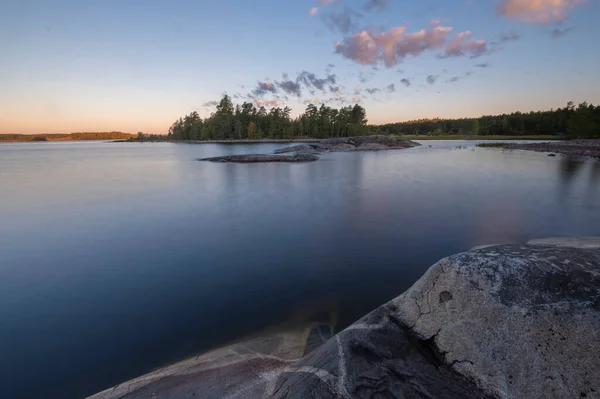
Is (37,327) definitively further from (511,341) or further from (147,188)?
(147,188)

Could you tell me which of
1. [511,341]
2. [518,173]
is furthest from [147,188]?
[518,173]

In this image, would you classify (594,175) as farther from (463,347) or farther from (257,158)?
(257,158)

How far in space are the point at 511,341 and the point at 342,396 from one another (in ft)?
7.18

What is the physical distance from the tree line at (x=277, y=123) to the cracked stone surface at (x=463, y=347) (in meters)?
133

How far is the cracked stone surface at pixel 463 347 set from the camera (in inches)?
137

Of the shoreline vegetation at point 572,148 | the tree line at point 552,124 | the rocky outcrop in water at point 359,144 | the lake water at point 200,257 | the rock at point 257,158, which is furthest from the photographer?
the tree line at point 552,124

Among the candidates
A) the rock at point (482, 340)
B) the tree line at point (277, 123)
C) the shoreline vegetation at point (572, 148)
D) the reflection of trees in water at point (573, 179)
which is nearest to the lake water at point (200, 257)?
the reflection of trees in water at point (573, 179)

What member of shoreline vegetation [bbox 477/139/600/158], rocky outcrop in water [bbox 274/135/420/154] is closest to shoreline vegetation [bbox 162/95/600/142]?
rocky outcrop in water [bbox 274/135/420/154]

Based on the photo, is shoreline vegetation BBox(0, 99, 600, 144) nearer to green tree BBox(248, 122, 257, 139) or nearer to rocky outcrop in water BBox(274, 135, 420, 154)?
green tree BBox(248, 122, 257, 139)

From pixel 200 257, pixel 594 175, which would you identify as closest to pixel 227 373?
pixel 200 257

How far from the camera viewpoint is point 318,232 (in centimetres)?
1374

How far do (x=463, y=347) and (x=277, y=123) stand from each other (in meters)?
146

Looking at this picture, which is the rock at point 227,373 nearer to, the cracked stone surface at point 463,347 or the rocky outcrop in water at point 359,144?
the cracked stone surface at point 463,347

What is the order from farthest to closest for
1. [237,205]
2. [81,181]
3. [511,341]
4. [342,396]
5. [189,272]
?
[81,181]
[237,205]
[189,272]
[511,341]
[342,396]
